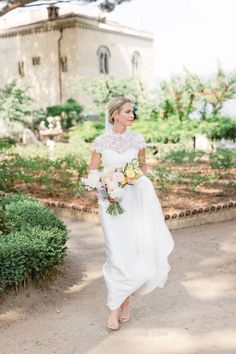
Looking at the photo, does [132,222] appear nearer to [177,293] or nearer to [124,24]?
[177,293]

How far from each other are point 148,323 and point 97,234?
10.7 feet

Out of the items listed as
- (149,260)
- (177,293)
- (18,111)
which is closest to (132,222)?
(149,260)

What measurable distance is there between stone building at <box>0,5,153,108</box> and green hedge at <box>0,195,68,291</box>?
20.0 m

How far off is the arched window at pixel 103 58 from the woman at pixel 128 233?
24.3 meters

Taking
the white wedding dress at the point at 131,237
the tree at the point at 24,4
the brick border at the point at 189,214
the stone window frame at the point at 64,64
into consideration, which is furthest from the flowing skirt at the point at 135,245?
the stone window frame at the point at 64,64

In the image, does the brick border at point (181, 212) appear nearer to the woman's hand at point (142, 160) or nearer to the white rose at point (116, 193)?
the woman's hand at point (142, 160)

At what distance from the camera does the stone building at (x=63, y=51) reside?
26.3 metres

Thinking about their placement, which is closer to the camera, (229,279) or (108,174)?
Answer: (108,174)

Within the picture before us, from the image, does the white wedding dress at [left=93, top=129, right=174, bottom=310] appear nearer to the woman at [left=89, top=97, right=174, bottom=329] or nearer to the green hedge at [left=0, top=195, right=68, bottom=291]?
the woman at [left=89, top=97, right=174, bottom=329]

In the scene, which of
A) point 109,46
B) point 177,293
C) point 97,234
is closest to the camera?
point 177,293

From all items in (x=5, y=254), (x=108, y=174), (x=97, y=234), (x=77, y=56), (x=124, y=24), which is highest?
(x=124, y=24)

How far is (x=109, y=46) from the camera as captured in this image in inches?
1112

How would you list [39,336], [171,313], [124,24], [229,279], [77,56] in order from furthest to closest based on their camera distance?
[124,24] < [77,56] < [229,279] < [171,313] < [39,336]

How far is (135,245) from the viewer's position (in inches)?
161
